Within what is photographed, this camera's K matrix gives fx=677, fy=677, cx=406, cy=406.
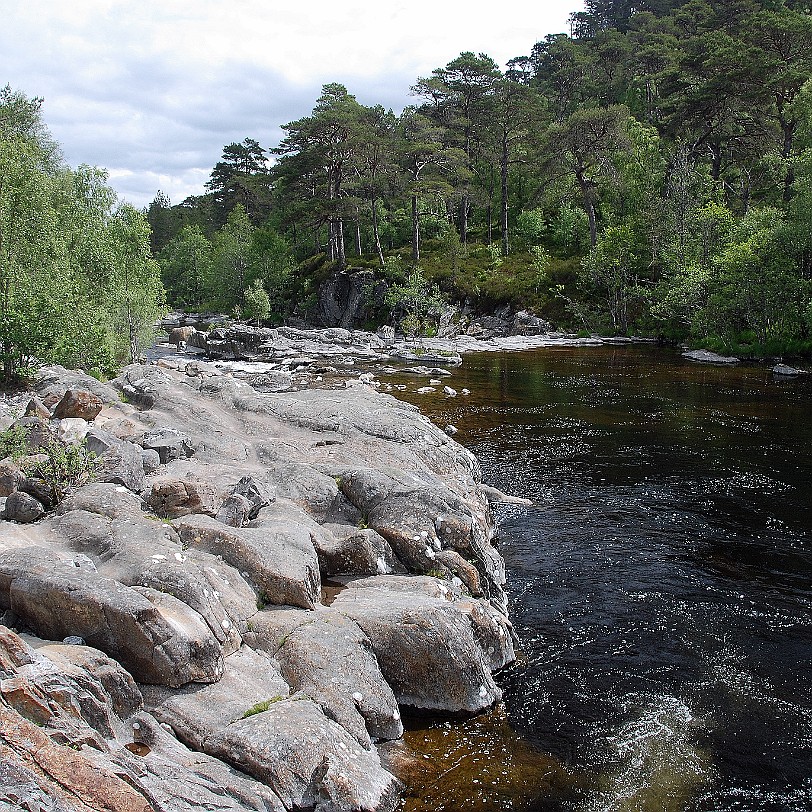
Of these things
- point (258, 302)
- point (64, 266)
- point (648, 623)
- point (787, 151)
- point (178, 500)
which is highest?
point (787, 151)

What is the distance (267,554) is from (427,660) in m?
3.71

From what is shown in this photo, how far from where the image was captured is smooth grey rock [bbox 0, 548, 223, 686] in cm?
999

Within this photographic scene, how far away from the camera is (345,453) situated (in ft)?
69.7

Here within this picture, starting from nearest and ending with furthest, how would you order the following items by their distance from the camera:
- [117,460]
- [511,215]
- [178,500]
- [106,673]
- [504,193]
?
[106,673], [178,500], [117,460], [504,193], [511,215]

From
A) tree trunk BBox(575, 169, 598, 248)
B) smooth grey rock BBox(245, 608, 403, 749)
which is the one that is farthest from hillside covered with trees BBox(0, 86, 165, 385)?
tree trunk BBox(575, 169, 598, 248)

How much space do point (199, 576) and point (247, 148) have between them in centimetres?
12951

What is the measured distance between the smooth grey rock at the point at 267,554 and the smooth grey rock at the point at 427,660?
1250mm

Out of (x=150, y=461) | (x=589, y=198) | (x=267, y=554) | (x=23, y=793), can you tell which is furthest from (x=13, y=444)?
(x=589, y=198)

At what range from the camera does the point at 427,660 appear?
12156 mm

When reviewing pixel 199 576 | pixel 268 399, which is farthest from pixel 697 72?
pixel 199 576

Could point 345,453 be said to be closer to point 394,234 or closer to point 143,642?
point 143,642

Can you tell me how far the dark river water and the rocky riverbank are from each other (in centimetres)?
109

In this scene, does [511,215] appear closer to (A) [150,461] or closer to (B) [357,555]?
(A) [150,461]

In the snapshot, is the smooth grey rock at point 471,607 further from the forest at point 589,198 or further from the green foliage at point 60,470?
the forest at point 589,198
